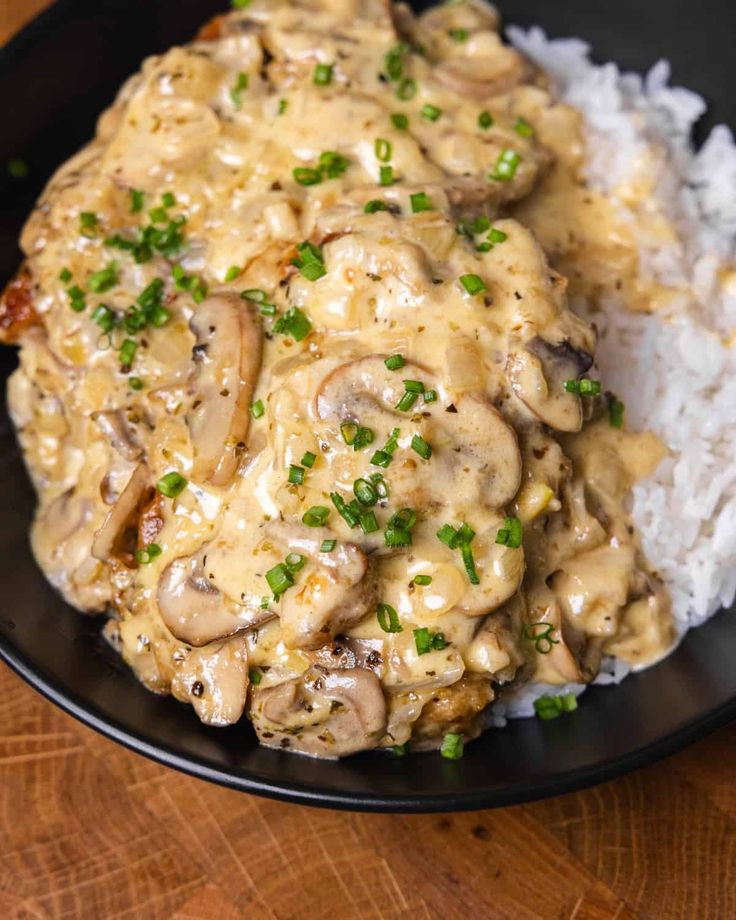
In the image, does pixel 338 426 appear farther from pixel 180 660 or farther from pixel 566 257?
pixel 566 257

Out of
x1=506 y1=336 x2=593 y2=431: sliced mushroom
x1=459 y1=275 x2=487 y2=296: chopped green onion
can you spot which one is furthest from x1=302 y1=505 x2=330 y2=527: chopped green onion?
x1=459 y1=275 x2=487 y2=296: chopped green onion

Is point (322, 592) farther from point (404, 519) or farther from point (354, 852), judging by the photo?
A: point (354, 852)

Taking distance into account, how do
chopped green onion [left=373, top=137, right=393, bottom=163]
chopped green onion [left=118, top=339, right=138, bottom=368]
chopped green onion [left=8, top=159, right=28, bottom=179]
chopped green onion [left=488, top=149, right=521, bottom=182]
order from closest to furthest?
chopped green onion [left=118, top=339, right=138, bottom=368], chopped green onion [left=373, top=137, right=393, bottom=163], chopped green onion [left=488, top=149, right=521, bottom=182], chopped green onion [left=8, top=159, right=28, bottom=179]

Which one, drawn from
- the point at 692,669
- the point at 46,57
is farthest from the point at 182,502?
the point at 46,57

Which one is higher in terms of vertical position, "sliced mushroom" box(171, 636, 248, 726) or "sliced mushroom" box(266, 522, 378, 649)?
"sliced mushroom" box(266, 522, 378, 649)

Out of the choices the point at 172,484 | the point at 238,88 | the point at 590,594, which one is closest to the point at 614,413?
the point at 590,594

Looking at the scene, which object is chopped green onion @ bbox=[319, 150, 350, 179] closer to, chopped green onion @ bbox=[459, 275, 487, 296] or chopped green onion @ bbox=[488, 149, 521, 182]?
chopped green onion @ bbox=[488, 149, 521, 182]

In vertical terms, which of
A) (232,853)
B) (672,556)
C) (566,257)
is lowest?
(232,853)
